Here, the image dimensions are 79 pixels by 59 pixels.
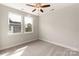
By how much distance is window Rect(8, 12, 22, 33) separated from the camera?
11.6 feet

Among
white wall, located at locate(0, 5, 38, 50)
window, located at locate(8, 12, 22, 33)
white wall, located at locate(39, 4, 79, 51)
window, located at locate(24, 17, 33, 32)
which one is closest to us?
white wall, located at locate(0, 5, 38, 50)

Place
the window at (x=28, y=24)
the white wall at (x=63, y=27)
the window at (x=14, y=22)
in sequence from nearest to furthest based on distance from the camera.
A: the white wall at (x=63, y=27) < the window at (x=14, y=22) < the window at (x=28, y=24)

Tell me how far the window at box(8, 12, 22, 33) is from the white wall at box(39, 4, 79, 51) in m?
1.75

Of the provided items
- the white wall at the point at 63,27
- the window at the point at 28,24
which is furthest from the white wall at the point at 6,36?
the white wall at the point at 63,27

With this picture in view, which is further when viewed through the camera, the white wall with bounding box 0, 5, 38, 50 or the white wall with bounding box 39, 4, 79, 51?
the white wall with bounding box 39, 4, 79, 51

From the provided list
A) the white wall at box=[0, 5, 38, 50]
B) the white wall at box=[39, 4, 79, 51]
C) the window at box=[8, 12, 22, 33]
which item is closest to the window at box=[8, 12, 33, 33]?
the window at box=[8, 12, 22, 33]

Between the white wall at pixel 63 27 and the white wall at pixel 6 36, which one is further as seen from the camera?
the white wall at pixel 63 27

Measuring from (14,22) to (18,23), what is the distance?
0.89 ft

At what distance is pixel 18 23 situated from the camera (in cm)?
397

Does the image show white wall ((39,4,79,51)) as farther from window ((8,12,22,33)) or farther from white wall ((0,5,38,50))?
window ((8,12,22,33))

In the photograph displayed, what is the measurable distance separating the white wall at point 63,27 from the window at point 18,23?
1.05 meters

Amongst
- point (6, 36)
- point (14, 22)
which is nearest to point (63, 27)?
point (14, 22)

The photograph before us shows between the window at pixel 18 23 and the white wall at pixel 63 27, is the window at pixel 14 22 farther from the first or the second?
the white wall at pixel 63 27

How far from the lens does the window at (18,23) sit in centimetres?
353
